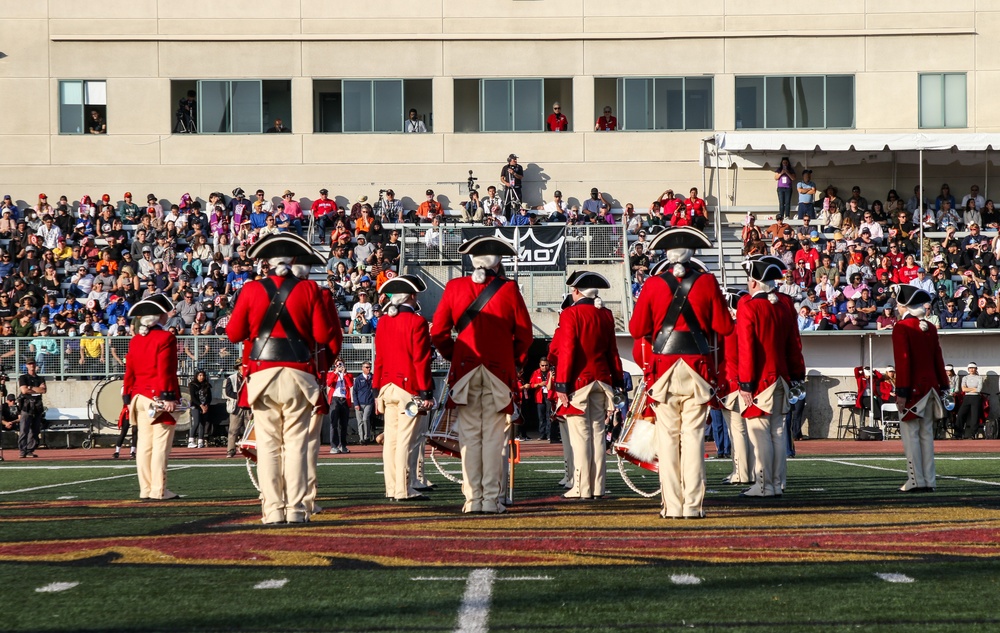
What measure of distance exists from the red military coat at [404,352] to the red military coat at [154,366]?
2277 millimetres

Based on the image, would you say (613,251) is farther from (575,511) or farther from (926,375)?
(575,511)

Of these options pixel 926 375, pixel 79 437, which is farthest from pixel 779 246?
pixel 926 375

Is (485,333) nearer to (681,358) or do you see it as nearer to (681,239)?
(681,358)

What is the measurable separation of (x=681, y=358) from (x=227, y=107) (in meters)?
28.8

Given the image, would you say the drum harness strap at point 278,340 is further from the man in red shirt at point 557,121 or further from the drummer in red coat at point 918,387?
the man in red shirt at point 557,121

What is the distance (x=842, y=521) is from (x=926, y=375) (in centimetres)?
375

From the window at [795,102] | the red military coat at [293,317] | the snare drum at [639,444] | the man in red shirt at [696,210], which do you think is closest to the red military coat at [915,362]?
the snare drum at [639,444]

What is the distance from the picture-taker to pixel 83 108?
36.8 meters

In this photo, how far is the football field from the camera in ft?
20.2


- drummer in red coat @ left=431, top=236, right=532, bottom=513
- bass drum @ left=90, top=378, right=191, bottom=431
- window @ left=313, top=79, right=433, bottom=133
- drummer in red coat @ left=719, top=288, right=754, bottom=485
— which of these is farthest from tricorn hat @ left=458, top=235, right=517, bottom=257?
window @ left=313, top=79, right=433, bottom=133

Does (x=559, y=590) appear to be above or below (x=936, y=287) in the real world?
below

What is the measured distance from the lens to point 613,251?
31172 mm

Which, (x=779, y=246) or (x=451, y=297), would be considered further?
(x=779, y=246)

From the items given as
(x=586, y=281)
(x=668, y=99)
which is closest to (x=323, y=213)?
(x=668, y=99)
